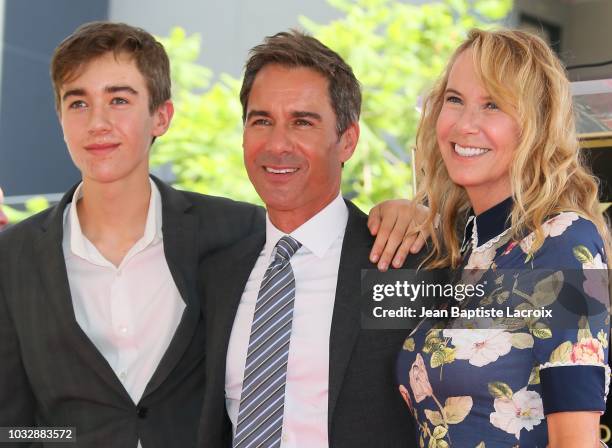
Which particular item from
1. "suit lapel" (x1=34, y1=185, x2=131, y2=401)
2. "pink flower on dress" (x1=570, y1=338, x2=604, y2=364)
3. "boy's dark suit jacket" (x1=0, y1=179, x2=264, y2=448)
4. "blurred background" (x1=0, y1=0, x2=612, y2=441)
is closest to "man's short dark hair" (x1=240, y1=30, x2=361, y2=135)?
"boy's dark suit jacket" (x1=0, y1=179, x2=264, y2=448)

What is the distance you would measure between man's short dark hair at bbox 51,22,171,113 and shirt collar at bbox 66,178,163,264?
0.91 ft

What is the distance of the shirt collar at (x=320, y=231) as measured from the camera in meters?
2.45

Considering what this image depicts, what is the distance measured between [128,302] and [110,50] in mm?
737

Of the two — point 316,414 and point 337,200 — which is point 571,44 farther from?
point 316,414

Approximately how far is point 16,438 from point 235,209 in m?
0.89

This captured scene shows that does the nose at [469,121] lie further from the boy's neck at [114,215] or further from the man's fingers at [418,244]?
the boy's neck at [114,215]

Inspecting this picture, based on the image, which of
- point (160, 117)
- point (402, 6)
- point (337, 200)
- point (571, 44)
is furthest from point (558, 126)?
point (402, 6)

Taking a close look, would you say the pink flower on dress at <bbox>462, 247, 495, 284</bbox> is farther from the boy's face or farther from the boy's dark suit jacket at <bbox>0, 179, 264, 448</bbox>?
the boy's face

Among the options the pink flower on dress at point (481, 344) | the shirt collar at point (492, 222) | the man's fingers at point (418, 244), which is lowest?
the pink flower on dress at point (481, 344)

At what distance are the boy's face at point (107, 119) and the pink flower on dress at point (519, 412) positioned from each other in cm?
129

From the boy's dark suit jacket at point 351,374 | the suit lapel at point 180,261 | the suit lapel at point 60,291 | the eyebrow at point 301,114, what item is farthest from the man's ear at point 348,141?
the suit lapel at point 60,291

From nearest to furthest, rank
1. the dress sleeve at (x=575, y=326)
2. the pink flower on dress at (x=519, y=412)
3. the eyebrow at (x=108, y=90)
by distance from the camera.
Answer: the dress sleeve at (x=575, y=326), the pink flower on dress at (x=519, y=412), the eyebrow at (x=108, y=90)

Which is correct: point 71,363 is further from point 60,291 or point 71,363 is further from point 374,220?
point 374,220

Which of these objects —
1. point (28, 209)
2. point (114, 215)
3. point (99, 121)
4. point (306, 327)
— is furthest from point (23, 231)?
point (28, 209)
